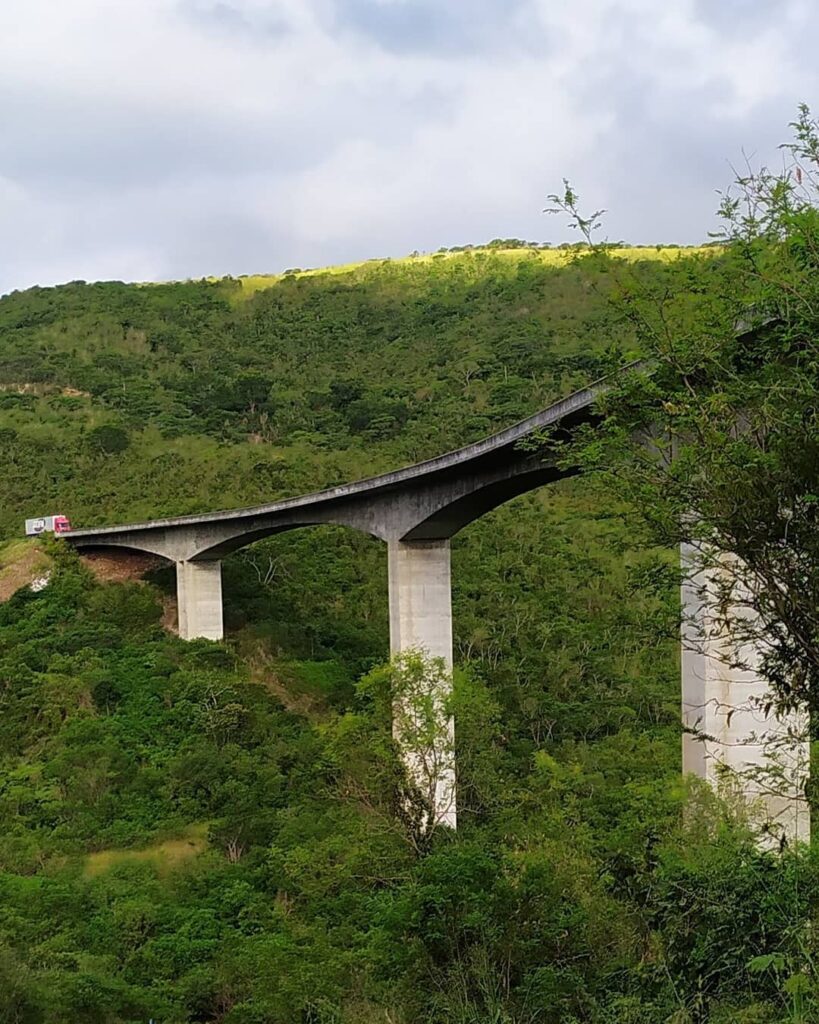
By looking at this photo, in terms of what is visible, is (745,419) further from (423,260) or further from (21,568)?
(423,260)

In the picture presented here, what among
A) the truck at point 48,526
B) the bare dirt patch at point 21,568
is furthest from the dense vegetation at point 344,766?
the truck at point 48,526

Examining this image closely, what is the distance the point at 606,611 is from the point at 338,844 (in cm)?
1626

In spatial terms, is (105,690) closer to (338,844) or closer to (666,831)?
(338,844)

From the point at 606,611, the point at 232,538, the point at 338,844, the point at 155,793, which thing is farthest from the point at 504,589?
the point at 338,844

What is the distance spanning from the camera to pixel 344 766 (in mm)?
16797

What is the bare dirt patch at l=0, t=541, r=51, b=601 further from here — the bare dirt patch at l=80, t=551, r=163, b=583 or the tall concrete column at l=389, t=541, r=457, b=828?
the tall concrete column at l=389, t=541, r=457, b=828

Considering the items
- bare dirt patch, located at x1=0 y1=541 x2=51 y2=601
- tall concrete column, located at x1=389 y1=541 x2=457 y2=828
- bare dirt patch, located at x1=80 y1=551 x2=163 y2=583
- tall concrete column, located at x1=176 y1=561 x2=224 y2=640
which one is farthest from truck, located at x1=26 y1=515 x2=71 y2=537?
tall concrete column, located at x1=389 y1=541 x2=457 y2=828

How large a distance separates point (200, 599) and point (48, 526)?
7.63 m

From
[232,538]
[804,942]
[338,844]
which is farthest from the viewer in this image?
[232,538]

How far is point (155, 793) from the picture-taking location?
21438 millimetres

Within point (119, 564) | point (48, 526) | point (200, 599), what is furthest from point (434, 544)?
point (48, 526)

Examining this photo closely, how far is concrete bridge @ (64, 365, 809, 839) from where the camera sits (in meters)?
13.5

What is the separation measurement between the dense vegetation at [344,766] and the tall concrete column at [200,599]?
2.81ft

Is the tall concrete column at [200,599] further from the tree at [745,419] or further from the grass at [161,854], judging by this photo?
the tree at [745,419]
